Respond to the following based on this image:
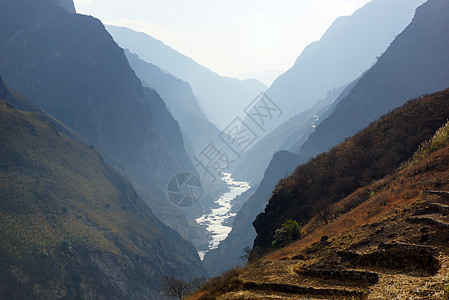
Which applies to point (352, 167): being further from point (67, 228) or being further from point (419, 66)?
point (419, 66)

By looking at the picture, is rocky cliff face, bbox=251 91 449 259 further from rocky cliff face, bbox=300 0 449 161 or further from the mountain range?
rocky cliff face, bbox=300 0 449 161

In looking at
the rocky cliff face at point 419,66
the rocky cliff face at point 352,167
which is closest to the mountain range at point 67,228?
the rocky cliff face at point 352,167

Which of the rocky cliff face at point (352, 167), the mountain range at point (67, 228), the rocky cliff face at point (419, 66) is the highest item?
the mountain range at point (67, 228)

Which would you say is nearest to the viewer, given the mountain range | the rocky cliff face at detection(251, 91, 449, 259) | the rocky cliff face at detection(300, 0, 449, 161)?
the rocky cliff face at detection(251, 91, 449, 259)

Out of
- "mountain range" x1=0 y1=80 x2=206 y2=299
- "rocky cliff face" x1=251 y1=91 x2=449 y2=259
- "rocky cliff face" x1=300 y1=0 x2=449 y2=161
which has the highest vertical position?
"mountain range" x1=0 y1=80 x2=206 y2=299

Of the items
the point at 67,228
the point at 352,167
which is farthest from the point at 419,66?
the point at 67,228

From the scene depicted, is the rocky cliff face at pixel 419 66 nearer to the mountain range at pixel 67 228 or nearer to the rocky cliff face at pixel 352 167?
the rocky cliff face at pixel 352 167

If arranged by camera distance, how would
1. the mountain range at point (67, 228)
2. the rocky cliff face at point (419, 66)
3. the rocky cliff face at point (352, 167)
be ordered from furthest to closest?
the rocky cliff face at point (419, 66) → the mountain range at point (67, 228) → the rocky cliff face at point (352, 167)

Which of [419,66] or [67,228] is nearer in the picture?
[67,228]

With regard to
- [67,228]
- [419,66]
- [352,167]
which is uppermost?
[67,228]

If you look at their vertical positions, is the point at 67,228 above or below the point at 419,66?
above

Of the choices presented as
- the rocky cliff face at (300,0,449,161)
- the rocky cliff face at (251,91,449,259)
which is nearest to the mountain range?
the rocky cliff face at (251,91,449,259)

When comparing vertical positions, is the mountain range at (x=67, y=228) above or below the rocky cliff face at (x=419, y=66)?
above

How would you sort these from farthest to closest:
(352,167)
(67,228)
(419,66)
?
(419,66) < (67,228) < (352,167)
